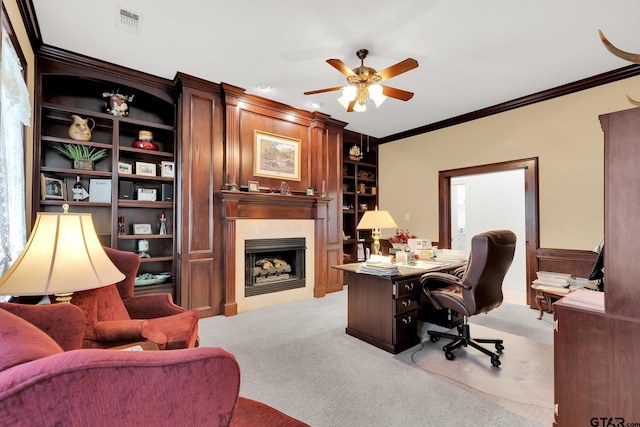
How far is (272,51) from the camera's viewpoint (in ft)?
9.44

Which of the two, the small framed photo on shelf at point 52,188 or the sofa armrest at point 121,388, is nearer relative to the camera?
the sofa armrest at point 121,388

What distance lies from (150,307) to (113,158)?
1.95 metres

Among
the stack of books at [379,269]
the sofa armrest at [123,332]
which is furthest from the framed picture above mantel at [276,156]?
the sofa armrest at [123,332]

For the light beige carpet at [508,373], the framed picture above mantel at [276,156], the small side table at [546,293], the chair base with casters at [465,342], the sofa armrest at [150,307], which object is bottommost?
the light beige carpet at [508,373]

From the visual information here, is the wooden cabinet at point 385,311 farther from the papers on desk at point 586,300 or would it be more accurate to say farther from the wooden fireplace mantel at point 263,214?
the wooden fireplace mantel at point 263,214

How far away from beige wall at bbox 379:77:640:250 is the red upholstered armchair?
4.19 meters

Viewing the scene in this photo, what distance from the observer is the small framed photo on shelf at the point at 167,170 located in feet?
11.7

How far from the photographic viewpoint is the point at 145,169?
3.49 m

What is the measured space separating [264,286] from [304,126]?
2.47 m

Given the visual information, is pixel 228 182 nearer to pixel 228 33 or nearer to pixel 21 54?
pixel 228 33

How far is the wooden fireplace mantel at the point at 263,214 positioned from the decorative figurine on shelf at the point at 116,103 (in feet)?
4.62

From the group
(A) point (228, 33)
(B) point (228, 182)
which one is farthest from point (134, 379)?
(B) point (228, 182)

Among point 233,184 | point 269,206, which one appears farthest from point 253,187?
point 269,206

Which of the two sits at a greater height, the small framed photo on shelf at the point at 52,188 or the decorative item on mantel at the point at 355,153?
the decorative item on mantel at the point at 355,153
